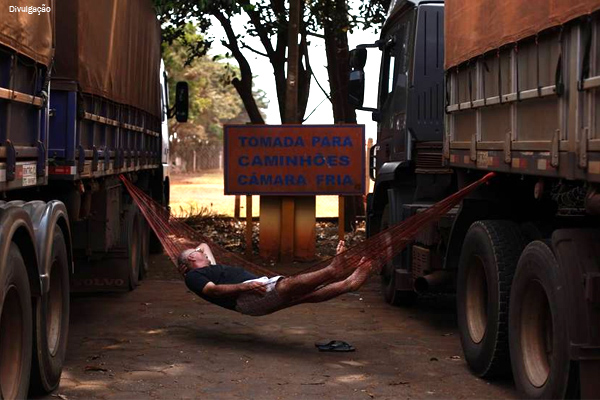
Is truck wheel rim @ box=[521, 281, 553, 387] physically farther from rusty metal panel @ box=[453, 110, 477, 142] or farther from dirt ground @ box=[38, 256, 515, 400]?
rusty metal panel @ box=[453, 110, 477, 142]

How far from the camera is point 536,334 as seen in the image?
5828 millimetres

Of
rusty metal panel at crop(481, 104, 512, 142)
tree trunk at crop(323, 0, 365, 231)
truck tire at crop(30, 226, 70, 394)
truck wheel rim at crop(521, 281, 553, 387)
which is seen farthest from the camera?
tree trunk at crop(323, 0, 365, 231)

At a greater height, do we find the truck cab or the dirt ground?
the truck cab

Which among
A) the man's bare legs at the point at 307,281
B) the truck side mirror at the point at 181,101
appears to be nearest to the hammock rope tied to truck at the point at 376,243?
the man's bare legs at the point at 307,281

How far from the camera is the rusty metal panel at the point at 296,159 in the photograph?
556 inches

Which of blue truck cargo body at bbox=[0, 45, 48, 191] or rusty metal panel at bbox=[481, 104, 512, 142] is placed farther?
rusty metal panel at bbox=[481, 104, 512, 142]

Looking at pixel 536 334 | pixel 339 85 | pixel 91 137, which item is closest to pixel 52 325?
pixel 91 137

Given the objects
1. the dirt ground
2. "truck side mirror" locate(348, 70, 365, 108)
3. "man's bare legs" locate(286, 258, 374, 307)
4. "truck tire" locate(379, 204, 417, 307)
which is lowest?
the dirt ground

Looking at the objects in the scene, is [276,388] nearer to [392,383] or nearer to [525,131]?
[392,383]

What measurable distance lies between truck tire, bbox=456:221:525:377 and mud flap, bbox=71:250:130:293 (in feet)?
13.8

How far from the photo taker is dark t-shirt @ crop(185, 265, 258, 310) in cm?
802

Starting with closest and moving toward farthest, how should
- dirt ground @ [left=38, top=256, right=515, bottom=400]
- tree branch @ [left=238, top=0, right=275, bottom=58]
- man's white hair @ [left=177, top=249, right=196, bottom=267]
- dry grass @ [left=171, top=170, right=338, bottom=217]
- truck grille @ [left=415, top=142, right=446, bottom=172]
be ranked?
dirt ground @ [left=38, top=256, right=515, bottom=400], man's white hair @ [left=177, top=249, right=196, bottom=267], truck grille @ [left=415, top=142, right=446, bottom=172], tree branch @ [left=238, top=0, right=275, bottom=58], dry grass @ [left=171, top=170, right=338, bottom=217]

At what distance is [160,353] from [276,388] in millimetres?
1485

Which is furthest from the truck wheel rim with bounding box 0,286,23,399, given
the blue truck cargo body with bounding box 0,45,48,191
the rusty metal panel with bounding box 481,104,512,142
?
the rusty metal panel with bounding box 481,104,512,142
